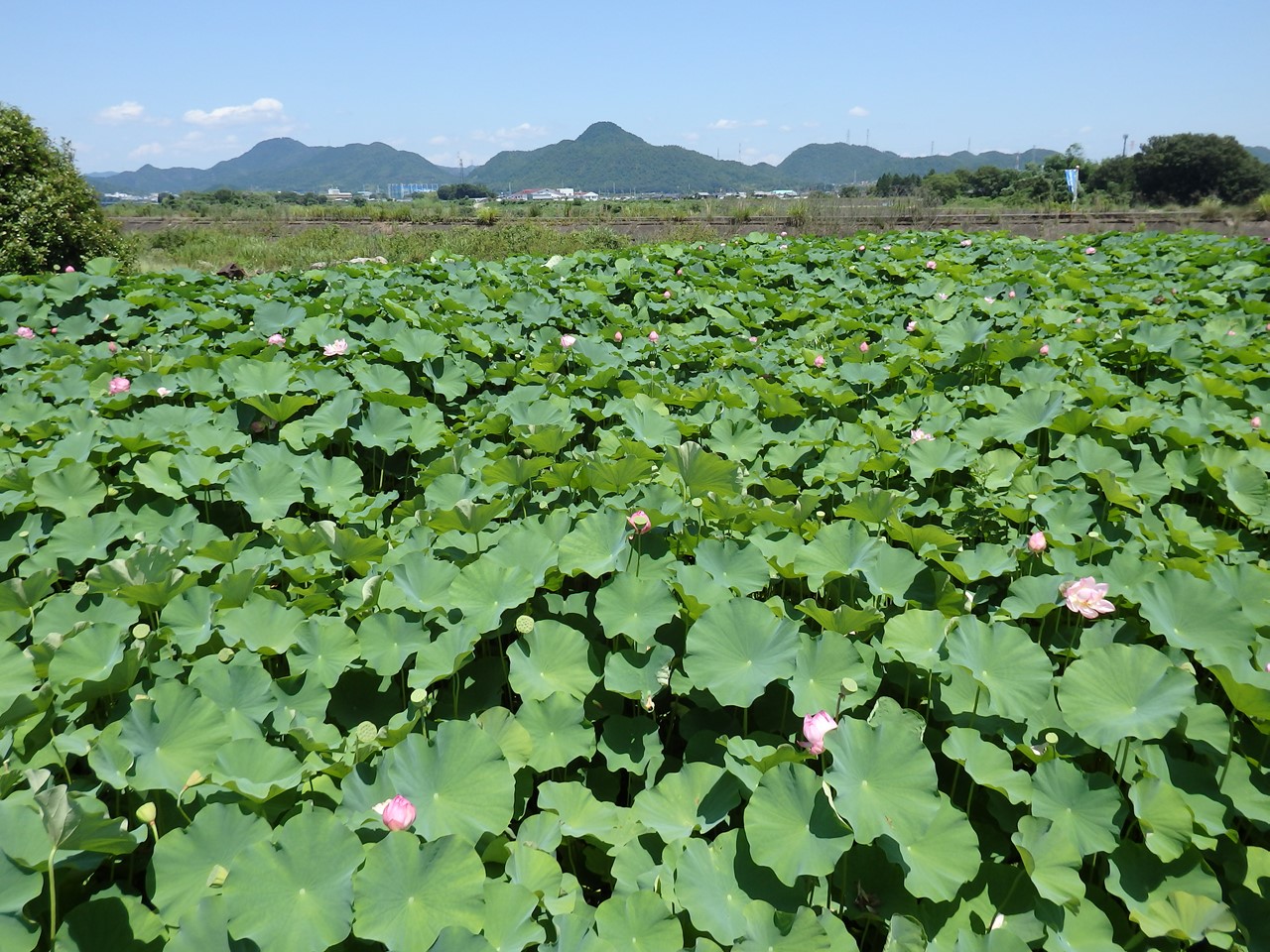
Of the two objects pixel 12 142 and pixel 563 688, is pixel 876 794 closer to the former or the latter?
pixel 563 688

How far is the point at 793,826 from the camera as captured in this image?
3.97ft

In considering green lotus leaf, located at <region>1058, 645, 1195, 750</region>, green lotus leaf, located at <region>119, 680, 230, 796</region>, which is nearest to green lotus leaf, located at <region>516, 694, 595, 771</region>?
green lotus leaf, located at <region>119, 680, 230, 796</region>

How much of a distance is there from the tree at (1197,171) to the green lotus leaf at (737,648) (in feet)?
141

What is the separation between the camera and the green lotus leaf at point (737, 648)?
1472 mm

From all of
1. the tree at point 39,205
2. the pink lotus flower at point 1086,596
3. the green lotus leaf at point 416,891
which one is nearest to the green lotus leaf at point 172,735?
the green lotus leaf at point 416,891

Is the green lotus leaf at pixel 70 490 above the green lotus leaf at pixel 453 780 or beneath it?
above

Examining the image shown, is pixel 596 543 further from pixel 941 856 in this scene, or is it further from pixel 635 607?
pixel 941 856

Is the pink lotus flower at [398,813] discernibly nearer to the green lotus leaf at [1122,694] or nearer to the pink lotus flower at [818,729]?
the pink lotus flower at [818,729]

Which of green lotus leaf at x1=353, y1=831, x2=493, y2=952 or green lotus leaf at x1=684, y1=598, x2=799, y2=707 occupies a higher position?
green lotus leaf at x1=684, y1=598, x2=799, y2=707

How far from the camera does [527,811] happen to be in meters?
1.49

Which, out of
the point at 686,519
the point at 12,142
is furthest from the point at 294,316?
the point at 12,142

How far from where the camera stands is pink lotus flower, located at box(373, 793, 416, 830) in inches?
45.3

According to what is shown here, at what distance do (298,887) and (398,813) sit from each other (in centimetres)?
16

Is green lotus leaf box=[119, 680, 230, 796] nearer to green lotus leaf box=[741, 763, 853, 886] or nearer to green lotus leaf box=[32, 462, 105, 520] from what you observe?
green lotus leaf box=[741, 763, 853, 886]
